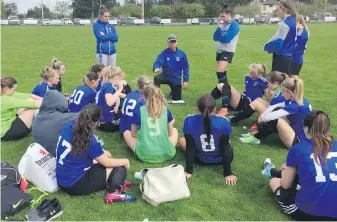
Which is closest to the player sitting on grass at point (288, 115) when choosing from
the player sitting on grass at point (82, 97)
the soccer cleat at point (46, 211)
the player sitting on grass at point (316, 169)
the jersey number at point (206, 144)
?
the jersey number at point (206, 144)

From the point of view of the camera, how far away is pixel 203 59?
17.1 metres

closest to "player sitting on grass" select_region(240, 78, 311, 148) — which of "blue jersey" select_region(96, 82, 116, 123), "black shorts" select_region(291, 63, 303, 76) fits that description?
"black shorts" select_region(291, 63, 303, 76)

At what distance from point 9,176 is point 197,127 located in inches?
98.3

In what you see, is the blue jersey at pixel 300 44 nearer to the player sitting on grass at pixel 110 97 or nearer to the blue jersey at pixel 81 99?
the player sitting on grass at pixel 110 97

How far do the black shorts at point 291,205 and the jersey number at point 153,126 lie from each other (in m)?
1.94

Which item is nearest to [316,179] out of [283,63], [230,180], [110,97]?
[230,180]

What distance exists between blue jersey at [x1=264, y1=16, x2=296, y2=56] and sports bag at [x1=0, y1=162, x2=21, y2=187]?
216 inches

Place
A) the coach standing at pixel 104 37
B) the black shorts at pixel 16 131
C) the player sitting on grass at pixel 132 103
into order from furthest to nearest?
the coach standing at pixel 104 37 < the black shorts at pixel 16 131 < the player sitting on grass at pixel 132 103

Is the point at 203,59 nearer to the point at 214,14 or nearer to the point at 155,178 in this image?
the point at 155,178

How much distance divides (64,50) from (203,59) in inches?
312

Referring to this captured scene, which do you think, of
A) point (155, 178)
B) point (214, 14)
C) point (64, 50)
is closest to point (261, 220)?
point (155, 178)

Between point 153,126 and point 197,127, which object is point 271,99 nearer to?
point 197,127

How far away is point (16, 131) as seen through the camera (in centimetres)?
670

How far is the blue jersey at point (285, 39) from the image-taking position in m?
7.52
